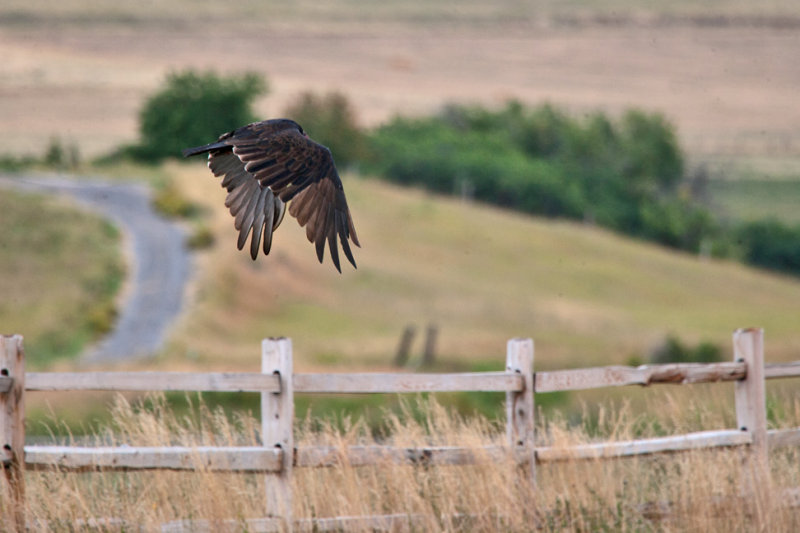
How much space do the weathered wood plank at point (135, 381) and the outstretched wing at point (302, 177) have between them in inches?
36.6

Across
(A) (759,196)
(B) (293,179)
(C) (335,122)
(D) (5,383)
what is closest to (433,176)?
(C) (335,122)

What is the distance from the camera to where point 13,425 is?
21.0ft

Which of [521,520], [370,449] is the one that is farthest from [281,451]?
[521,520]

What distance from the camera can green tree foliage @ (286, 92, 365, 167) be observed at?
101 metres

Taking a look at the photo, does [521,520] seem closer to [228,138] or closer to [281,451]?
[281,451]

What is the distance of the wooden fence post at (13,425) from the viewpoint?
637cm

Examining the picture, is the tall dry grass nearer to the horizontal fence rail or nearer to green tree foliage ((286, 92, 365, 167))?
the horizontal fence rail

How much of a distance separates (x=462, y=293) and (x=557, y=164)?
45.5 m

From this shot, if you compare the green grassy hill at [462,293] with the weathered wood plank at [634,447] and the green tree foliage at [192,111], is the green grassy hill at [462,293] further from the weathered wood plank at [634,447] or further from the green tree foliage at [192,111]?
the weathered wood plank at [634,447]

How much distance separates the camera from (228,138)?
677 cm

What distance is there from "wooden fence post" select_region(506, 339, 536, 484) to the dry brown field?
12529 centimetres

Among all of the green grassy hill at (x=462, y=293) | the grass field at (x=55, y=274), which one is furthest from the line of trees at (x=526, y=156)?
the grass field at (x=55, y=274)

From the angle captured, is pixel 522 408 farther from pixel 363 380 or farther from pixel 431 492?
pixel 363 380

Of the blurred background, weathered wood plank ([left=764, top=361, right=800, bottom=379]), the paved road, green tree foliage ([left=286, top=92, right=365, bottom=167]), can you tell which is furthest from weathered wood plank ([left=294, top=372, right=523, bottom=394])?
green tree foliage ([left=286, top=92, right=365, bottom=167])
